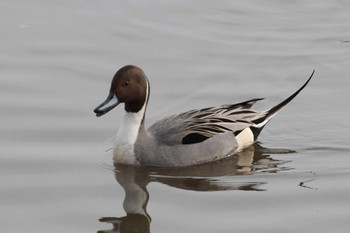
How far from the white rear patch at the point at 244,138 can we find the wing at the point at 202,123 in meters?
0.06

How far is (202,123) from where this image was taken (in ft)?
33.1

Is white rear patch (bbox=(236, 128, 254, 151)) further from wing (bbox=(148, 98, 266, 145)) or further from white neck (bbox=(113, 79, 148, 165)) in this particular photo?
white neck (bbox=(113, 79, 148, 165))

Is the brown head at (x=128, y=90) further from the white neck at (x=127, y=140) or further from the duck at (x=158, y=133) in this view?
the white neck at (x=127, y=140)

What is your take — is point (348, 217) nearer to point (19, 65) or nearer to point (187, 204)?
point (187, 204)

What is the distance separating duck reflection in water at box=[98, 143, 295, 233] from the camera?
891 cm

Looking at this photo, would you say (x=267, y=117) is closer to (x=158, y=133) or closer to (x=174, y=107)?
(x=174, y=107)

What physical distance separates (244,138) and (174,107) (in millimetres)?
1170

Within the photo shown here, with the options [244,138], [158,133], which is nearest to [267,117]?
[244,138]

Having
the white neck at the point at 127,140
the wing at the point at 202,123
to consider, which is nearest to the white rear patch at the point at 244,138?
the wing at the point at 202,123

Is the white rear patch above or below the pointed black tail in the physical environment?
below

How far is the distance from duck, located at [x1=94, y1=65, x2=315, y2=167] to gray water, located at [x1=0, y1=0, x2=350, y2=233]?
15cm

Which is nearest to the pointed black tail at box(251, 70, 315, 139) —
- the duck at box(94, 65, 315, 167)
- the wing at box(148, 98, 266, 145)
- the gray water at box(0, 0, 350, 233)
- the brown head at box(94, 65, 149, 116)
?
the wing at box(148, 98, 266, 145)

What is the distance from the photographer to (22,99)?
35.9 ft

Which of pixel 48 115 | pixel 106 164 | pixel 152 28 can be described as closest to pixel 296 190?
pixel 106 164
